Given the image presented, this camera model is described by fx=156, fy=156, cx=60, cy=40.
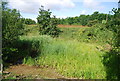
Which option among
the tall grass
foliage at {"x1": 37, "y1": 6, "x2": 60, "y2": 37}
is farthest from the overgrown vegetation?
foliage at {"x1": 37, "y1": 6, "x2": 60, "y2": 37}

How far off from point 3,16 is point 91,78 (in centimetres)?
358

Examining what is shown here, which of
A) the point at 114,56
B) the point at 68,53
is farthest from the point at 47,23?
the point at 114,56

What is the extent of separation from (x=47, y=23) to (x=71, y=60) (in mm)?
5565

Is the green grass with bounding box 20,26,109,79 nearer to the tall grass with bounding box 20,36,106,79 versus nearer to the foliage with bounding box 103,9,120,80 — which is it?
the tall grass with bounding box 20,36,106,79

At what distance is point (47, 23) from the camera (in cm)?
1098

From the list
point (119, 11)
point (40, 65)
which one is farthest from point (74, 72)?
point (119, 11)

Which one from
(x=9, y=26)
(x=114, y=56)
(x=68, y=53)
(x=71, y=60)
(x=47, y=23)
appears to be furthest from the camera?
(x=47, y=23)

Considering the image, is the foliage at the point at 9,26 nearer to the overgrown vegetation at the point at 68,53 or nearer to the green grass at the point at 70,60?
the overgrown vegetation at the point at 68,53

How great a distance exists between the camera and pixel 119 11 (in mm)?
3484

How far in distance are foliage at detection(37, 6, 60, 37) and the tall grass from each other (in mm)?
3529

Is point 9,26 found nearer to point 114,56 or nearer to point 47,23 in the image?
point 114,56

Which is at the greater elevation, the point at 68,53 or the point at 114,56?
the point at 114,56

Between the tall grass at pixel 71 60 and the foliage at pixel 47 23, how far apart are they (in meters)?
3.53

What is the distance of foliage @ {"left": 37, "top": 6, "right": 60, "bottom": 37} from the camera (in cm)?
1088
